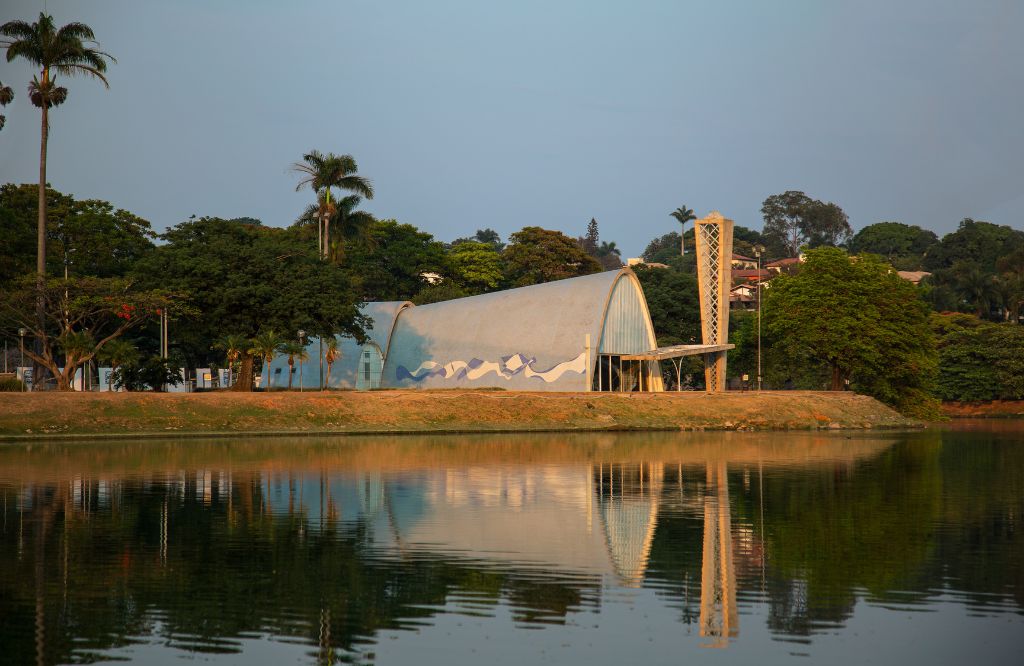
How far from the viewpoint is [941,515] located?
26.0 meters

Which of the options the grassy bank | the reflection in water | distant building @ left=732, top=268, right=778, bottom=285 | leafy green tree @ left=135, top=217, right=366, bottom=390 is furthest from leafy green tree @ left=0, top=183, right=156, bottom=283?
distant building @ left=732, top=268, right=778, bottom=285

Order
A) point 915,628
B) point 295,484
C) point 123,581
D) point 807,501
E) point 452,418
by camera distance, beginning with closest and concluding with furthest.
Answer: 1. point 915,628
2. point 123,581
3. point 807,501
4. point 295,484
5. point 452,418

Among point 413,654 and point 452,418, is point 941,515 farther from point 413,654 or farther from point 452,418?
point 452,418

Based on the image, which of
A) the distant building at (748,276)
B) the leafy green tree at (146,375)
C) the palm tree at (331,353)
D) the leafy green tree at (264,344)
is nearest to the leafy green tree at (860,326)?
the palm tree at (331,353)

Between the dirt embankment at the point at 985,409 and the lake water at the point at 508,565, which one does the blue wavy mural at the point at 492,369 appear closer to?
the lake water at the point at 508,565

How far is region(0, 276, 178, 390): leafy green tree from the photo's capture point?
6519 cm

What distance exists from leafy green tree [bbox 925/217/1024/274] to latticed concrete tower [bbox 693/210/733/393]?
89.8 metres

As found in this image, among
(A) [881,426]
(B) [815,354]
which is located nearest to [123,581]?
(A) [881,426]

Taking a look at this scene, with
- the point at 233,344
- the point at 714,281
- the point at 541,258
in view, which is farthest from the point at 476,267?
the point at 233,344

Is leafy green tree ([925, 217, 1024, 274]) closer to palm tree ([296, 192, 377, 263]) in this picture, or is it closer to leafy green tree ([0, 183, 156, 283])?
palm tree ([296, 192, 377, 263])

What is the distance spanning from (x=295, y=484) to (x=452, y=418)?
102ft

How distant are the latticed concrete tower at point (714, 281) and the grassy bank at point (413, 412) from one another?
333 inches

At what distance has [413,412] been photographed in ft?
207

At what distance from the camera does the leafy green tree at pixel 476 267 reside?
440 ft
